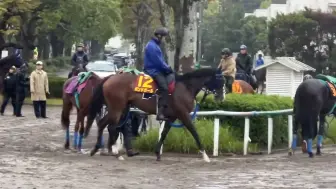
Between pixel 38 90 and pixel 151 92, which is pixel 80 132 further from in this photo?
pixel 38 90

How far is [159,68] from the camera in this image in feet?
55.3

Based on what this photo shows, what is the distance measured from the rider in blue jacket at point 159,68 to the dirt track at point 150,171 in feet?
3.82

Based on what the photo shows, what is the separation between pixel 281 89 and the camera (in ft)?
91.1

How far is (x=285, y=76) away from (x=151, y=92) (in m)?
11.3

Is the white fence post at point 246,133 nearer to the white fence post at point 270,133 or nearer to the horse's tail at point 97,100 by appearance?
the white fence post at point 270,133

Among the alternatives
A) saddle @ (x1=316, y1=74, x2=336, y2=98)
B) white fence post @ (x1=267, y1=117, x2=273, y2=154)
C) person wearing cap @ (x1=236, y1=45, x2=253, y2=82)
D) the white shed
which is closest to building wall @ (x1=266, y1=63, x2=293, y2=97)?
the white shed

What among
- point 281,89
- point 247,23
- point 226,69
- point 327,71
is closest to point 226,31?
point 247,23

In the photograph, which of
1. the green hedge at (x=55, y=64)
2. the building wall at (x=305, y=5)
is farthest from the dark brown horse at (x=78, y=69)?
the building wall at (x=305, y=5)

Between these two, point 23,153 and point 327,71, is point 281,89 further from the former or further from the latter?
point 327,71

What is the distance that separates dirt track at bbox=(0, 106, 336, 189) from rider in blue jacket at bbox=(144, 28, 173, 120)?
1.16m

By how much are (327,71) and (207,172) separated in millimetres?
30251

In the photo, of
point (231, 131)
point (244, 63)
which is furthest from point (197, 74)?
point (244, 63)

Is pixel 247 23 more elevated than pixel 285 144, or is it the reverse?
pixel 247 23

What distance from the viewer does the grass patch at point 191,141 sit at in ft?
60.4
